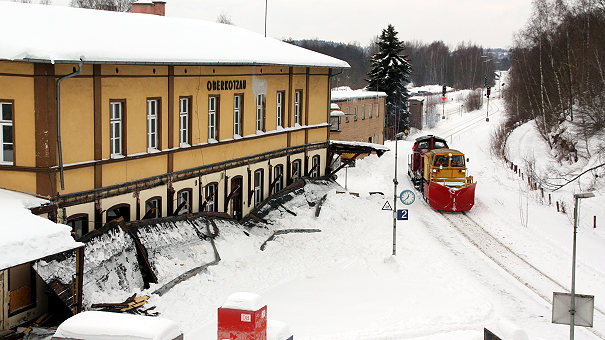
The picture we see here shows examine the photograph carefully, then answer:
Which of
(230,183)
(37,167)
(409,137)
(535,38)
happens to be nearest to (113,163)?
(37,167)

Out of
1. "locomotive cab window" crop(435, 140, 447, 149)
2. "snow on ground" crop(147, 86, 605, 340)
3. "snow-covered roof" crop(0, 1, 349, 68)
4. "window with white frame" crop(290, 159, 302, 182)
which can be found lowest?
"snow on ground" crop(147, 86, 605, 340)

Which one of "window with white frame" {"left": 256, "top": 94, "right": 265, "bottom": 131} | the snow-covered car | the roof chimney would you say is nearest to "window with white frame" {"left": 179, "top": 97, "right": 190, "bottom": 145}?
"window with white frame" {"left": 256, "top": 94, "right": 265, "bottom": 131}

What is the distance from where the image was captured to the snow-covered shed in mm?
12828

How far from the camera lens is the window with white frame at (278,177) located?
27.8 meters

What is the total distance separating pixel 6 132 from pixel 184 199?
669cm

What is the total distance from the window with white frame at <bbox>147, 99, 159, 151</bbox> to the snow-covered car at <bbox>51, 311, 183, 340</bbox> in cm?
1060

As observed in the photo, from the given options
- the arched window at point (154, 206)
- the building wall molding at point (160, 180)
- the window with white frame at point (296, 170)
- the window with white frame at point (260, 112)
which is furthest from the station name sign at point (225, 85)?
the window with white frame at point (296, 170)

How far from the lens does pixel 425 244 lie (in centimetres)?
2459

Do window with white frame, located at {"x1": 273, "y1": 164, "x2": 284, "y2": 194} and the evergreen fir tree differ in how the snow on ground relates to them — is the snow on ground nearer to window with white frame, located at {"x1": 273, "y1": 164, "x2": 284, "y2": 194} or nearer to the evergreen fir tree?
window with white frame, located at {"x1": 273, "y1": 164, "x2": 284, "y2": 194}

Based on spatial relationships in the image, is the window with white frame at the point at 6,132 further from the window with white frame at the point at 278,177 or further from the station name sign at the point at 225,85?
A: the window with white frame at the point at 278,177

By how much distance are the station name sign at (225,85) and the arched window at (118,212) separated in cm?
545

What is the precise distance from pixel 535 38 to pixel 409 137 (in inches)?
780

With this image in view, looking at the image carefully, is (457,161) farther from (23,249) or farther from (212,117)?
(23,249)

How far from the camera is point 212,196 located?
74.6 feet
